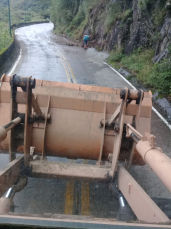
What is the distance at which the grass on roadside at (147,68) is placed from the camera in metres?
12.6

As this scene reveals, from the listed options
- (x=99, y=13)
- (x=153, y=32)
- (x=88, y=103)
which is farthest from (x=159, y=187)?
(x=99, y=13)

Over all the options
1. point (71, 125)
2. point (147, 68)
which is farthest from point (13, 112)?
point (147, 68)

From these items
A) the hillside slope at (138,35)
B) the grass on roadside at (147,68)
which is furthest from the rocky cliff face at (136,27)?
the grass on roadside at (147,68)

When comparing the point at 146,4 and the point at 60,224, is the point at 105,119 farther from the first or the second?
the point at 146,4

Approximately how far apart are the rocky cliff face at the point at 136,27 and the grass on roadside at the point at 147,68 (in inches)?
27.1

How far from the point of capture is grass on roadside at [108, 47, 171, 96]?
12.6 m

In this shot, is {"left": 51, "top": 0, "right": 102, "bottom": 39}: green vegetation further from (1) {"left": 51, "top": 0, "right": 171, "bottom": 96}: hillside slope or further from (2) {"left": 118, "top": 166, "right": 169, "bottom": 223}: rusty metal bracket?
(2) {"left": 118, "top": 166, "right": 169, "bottom": 223}: rusty metal bracket

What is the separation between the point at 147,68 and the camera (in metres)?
16.0

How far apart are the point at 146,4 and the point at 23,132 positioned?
1879 cm

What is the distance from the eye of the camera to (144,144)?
272 cm

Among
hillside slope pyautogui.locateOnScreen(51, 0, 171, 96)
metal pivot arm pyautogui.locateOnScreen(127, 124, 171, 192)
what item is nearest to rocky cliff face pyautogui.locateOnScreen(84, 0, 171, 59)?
hillside slope pyautogui.locateOnScreen(51, 0, 171, 96)

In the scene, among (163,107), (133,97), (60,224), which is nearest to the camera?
(60,224)

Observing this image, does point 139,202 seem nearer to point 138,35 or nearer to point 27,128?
point 27,128

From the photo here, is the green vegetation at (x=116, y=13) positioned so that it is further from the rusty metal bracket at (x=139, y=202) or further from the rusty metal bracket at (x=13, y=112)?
the rusty metal bracket at (x=139, y=202)
